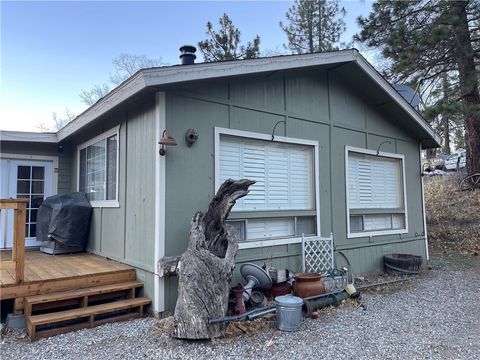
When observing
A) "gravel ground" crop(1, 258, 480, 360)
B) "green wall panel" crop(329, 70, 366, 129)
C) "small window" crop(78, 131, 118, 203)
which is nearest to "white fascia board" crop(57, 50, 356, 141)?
"small window" crop(78, 131, 118, 203)

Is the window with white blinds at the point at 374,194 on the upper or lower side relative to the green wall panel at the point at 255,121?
lower

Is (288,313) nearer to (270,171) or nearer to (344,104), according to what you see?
(270,171)

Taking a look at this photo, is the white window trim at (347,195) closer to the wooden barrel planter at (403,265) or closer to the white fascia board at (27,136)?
the wooden barrel planter at (403,265)

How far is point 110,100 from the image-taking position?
4445mm

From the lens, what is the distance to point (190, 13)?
1211 cm

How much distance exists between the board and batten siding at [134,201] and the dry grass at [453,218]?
25.4ft

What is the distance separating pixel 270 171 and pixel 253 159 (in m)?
0.37

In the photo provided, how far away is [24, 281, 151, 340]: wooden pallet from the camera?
345 centimetres

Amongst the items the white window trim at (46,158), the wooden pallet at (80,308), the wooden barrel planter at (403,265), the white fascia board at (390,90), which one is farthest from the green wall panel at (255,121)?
the white window trim at (46,158)

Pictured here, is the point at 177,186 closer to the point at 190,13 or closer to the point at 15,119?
the point at 190,13

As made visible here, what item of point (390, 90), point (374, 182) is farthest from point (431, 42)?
point (374, 182)

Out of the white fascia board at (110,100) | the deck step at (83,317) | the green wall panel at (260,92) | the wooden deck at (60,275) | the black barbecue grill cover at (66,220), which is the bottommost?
the deck step at (83,317)

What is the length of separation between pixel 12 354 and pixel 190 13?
1170 centimetres

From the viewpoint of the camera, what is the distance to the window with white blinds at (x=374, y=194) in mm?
6348
